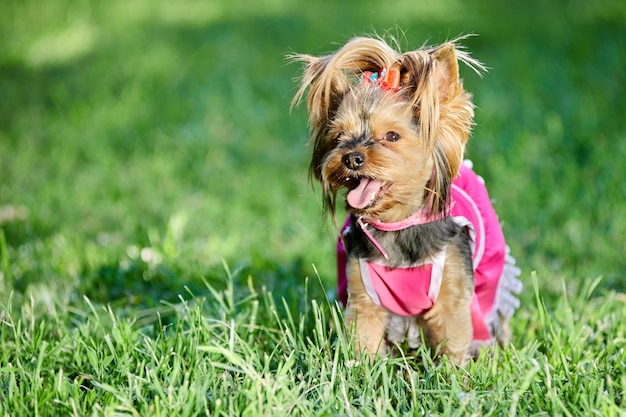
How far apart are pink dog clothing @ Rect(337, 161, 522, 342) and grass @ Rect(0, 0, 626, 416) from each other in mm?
205

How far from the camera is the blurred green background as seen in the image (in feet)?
15.9

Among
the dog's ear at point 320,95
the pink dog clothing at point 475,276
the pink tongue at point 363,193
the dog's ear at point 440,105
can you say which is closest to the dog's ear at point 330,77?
the dog's ear at point 320,95

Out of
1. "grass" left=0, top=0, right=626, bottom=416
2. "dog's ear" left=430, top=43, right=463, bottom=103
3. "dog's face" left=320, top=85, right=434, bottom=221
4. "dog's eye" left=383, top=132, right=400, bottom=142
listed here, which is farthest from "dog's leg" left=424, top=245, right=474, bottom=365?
"dog's ear" left=430, top=43, right=463, bottom=103

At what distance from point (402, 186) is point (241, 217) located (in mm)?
2851

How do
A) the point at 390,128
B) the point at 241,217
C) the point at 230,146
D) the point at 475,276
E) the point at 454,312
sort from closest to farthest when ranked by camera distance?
the point at 390,128 → the point at 454,312 → the point at 475,276 → the point at 241,217 → the point at 230,146

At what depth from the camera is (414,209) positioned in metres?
3.35

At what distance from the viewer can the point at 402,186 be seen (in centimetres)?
324

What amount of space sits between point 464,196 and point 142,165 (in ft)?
13.5

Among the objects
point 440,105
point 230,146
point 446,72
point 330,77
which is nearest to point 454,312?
point 440,105

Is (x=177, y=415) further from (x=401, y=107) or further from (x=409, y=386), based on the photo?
(x=401, y=107)

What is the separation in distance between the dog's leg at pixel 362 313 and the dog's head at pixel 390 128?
315 millimetres

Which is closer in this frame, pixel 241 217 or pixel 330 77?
pixel 330 77

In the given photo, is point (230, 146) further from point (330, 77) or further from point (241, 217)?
point (330, 77)

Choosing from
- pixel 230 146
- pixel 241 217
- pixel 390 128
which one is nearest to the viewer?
pixel 390 128
